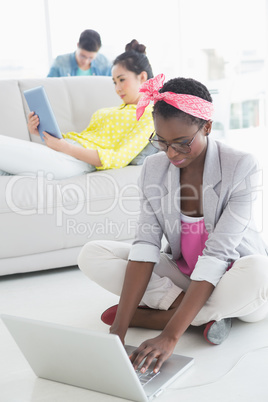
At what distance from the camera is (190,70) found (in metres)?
5.49

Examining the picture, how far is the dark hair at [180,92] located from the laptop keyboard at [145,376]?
642 millimetres

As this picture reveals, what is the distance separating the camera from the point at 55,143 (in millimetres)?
2518

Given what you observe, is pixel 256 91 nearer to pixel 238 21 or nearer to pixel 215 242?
pixel 238 21

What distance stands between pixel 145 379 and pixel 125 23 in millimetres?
4239

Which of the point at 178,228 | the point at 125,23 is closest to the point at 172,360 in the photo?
the point at 178,228

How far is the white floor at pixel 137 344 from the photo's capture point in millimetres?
1270

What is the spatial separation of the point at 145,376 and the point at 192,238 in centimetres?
47

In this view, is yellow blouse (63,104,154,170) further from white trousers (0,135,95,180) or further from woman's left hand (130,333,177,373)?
woman's left hand (130,333,177,373)

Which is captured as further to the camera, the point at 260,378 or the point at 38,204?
the point at 38,204

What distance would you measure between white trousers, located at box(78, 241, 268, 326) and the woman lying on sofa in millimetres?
799

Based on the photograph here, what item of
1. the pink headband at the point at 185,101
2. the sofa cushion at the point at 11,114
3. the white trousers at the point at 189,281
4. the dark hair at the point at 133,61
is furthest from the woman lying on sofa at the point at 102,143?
the pink headband at the point at 185,101

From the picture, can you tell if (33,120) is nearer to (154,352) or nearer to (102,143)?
(102,143)

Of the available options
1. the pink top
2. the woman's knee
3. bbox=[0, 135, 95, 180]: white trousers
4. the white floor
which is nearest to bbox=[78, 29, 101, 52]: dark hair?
bbox=[0, 135, 95, 180]: white trousers

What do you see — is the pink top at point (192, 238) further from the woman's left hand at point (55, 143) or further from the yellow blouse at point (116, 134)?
the woman's left hand at point (55, 143)
